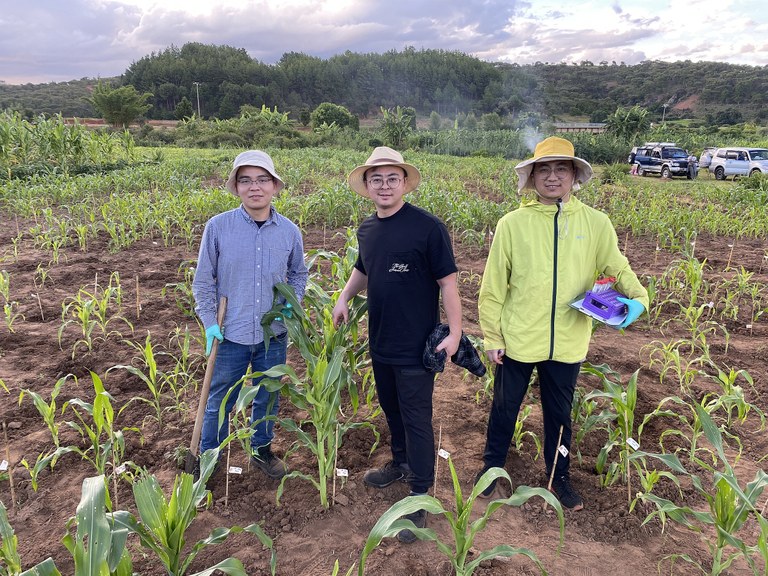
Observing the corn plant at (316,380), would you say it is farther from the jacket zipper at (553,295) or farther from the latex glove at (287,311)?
the jacket zipper at (553,295)

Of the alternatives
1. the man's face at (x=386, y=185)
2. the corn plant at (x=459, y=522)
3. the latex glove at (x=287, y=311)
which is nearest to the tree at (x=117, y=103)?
the latex glove at (x=287, y=311)

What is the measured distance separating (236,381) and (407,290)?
3.06 ft

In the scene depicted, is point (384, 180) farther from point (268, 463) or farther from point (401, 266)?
point (268, 463)

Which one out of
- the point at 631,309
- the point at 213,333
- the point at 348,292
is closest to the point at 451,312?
the point at 348,292

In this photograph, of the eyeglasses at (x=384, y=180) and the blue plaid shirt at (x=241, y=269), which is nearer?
the eyeglasses at (x=384, y=180)

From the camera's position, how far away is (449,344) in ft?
6.69

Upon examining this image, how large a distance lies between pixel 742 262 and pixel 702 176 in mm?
15273

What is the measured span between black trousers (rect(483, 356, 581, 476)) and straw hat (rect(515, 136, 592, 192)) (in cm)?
81

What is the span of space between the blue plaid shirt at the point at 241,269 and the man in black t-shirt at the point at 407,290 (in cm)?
43

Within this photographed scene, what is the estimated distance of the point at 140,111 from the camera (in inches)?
1371

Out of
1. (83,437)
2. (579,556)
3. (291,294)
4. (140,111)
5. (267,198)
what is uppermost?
(140,111)

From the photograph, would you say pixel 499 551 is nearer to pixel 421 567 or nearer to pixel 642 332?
pixel 421 567

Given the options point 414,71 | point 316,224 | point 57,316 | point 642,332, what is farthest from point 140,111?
point 414,71

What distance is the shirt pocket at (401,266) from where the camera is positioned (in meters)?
2.01
